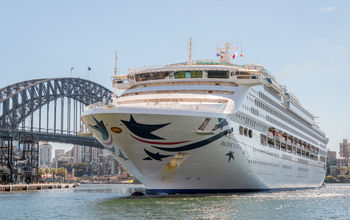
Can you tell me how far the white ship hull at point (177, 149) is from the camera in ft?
100

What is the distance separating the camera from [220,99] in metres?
34.6

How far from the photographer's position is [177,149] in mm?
31219

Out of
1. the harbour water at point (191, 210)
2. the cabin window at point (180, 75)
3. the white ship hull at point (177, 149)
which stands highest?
the cabin window at point (180, 75)

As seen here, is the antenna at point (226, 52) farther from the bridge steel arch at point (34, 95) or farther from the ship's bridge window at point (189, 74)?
the bridge steel arch at point (34, 95)

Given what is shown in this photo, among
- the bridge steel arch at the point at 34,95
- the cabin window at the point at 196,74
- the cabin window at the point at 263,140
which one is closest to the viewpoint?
the cabin window at the point at 196,74

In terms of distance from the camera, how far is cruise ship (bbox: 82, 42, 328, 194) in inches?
1215

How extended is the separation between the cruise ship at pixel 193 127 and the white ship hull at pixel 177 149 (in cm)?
5

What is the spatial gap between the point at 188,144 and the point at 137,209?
553 centimetres

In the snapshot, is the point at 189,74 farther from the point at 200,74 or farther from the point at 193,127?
the point at 193,127

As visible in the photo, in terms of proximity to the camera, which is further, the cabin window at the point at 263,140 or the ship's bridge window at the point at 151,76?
the cabin window at the point at 263,140

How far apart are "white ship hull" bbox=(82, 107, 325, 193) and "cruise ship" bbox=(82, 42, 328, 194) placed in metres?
0.05

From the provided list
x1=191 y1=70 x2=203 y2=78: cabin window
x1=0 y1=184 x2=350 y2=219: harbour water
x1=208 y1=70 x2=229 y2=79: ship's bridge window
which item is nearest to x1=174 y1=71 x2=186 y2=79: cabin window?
→ x1=191 y1=70 x2=203 y2=78: cabin window

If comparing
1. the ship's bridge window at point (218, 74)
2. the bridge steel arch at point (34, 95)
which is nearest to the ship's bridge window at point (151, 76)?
the ship's bridge window at point (218, 74)

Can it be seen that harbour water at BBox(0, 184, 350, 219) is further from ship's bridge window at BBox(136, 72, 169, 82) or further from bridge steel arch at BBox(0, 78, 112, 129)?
bridge steel arch at BBox(0, 78, 112, 129)
